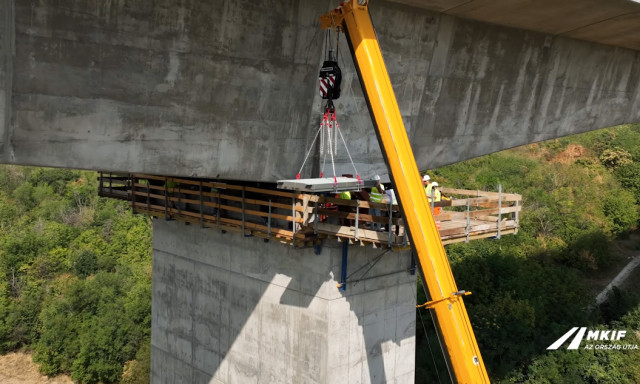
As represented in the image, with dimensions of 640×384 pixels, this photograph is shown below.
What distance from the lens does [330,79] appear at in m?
10.5

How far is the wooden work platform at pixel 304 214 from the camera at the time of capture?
36.9ft

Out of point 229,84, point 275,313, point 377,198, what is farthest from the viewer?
point 275,313

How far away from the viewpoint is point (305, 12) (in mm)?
10891

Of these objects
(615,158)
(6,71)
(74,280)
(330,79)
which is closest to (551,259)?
(615,158)

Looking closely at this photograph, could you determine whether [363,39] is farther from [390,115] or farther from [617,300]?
[617,300]

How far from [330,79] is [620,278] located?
25548 mm

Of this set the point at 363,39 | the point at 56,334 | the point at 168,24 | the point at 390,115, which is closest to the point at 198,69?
the point at 168,24

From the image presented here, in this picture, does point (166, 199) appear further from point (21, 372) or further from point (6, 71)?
point (21, 372)

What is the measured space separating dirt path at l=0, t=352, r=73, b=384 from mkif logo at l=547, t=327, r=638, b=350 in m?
25.3

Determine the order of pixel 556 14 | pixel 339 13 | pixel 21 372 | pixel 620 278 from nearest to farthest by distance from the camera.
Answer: pixel 339 13, pixel 556 14, pixel 620 278, pixel 21 372

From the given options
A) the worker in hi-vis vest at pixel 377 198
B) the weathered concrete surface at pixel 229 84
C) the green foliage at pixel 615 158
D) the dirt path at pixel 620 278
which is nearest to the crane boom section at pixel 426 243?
the worker in hi-vis vest at pixel 377 198

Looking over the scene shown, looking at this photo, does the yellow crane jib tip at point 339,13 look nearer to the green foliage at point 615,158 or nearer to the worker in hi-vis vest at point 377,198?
the worker in hi-vis vest at point 377,198

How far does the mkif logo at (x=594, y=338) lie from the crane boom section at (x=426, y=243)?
1687 centimetres

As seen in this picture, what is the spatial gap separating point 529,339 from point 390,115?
18.5 metres
